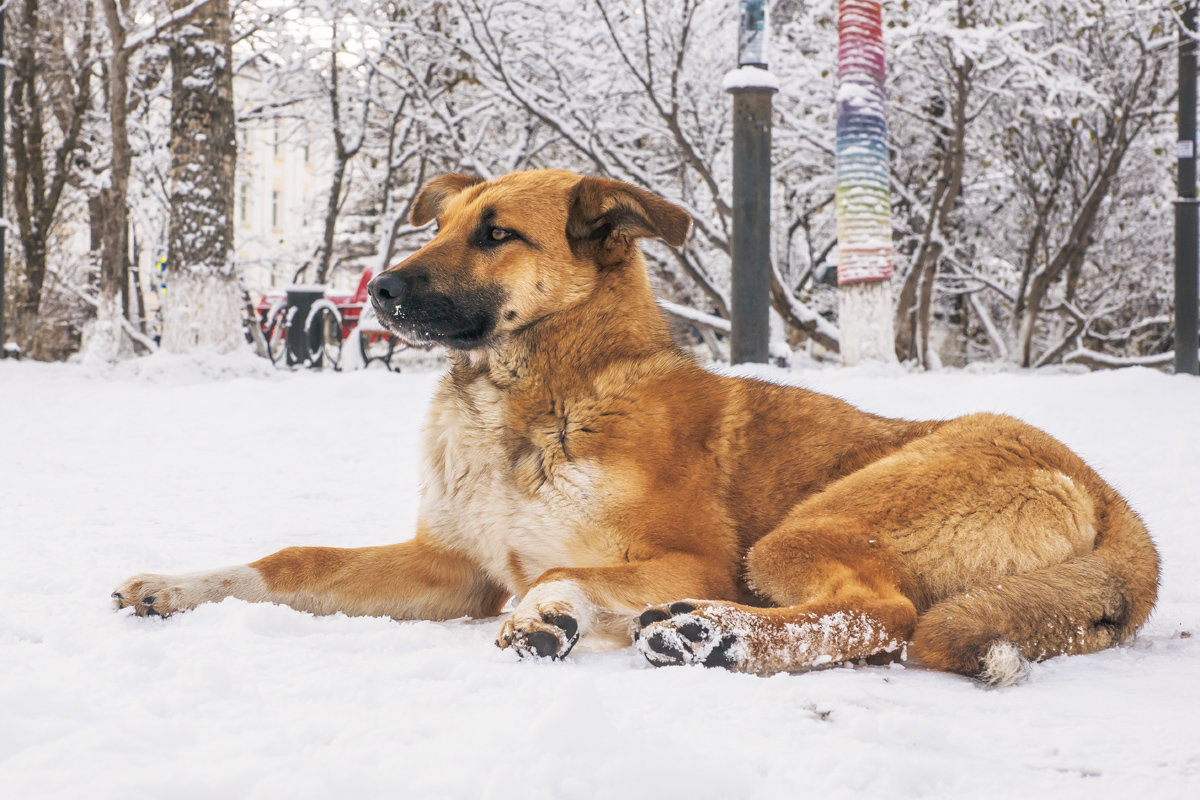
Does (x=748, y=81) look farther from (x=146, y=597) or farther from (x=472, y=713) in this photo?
(x=472, y=713)

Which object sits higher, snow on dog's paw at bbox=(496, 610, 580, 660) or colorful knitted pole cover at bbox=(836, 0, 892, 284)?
colorful knitted pole cover at bbox=(836, 0, 892, 284)

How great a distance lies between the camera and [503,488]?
316cm

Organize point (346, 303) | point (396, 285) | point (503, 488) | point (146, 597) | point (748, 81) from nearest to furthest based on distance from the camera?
point (146, 597) → point (503, 488) → point (396, 285) → point (748, 81) → point (346, 303)

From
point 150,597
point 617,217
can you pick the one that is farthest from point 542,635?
point 617,217

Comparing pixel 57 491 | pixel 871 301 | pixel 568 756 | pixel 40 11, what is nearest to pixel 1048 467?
pixel 568 756

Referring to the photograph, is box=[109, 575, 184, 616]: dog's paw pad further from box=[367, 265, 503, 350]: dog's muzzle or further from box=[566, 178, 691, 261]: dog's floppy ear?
box=[566, 178, 691, 261]: dog's floppy ear

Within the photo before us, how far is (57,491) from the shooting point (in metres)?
5.12

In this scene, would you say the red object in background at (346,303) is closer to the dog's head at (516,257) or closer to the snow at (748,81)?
the snow at (748,81)

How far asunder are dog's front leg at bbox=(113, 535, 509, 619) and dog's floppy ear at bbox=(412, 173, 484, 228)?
1.64 metres

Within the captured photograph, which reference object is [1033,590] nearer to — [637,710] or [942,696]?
[942,696]

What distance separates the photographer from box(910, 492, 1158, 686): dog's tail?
7.94 feet

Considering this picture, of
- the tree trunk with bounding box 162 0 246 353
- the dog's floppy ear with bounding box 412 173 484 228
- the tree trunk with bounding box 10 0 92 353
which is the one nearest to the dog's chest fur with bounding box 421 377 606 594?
the dog's floppy ear with bounding box 412 173 484 228

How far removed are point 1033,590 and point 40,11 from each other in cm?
2250

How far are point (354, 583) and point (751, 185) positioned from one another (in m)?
6.54
